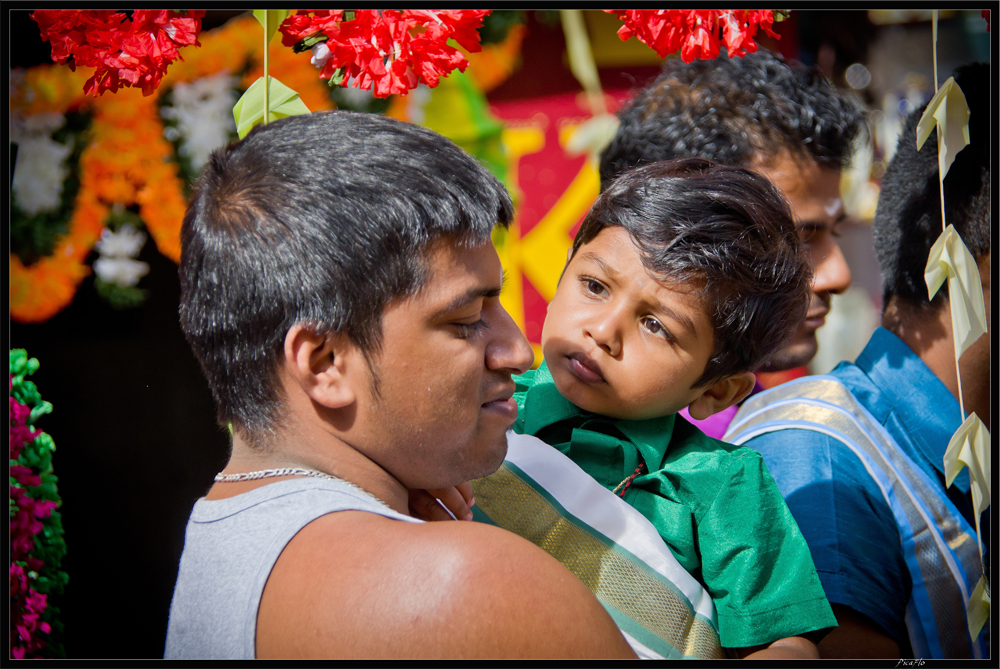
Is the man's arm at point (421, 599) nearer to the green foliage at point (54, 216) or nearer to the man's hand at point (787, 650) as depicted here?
the man's hand at point (787, 650)

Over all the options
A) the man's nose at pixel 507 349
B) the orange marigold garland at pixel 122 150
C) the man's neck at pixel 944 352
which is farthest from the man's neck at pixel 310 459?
the orange marigold garland at pixel 122 150

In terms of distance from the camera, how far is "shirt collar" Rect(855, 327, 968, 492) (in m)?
2.06

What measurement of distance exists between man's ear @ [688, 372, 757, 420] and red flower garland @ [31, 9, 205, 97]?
147cm

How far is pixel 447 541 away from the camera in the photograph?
3.39ft

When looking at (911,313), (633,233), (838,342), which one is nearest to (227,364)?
(633,233)

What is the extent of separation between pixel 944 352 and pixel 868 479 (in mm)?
624

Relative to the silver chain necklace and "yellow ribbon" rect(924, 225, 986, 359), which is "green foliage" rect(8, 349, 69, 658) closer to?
the silver chain necklace

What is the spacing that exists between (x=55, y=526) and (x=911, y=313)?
2.64 meters

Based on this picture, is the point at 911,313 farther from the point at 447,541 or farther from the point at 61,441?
the point at 61,441

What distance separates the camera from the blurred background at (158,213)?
2619 millimetres

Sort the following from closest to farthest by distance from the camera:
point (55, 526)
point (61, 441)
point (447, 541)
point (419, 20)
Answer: point (447, 541) < point (419, 20) < point (55, 526) < point (61, 441)

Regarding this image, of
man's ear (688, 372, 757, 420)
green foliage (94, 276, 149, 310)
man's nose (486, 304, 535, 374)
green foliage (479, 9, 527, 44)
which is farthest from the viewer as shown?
green foliage (479, 9, 527, 44)

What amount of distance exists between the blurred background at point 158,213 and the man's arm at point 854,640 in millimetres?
1935

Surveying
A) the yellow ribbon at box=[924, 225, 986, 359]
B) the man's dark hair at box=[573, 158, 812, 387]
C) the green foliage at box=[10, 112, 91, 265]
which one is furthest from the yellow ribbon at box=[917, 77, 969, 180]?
the green foliage at box=[10, 112, 91, 265]
